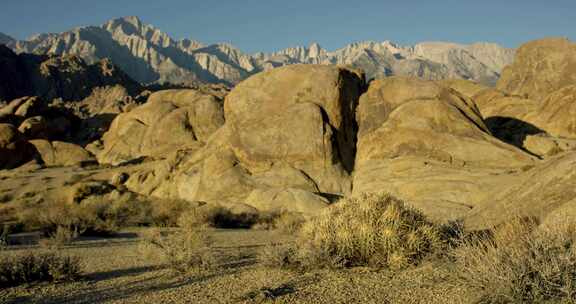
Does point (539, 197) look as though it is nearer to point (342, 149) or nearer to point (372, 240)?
point (372, 240)

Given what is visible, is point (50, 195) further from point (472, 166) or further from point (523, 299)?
point (523, 299)

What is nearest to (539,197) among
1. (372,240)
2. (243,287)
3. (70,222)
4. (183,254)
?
(372,240)

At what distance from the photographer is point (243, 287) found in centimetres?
748

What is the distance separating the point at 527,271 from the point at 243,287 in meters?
4.14

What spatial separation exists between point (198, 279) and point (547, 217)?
6045 mm

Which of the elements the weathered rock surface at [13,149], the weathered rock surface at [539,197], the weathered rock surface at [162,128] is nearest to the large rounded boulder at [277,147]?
the weathered rock surface at [162,128]

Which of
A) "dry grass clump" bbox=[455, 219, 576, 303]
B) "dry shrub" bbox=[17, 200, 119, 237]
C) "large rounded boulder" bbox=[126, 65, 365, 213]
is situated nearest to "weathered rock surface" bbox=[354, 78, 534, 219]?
"large rounded boulder" bbox=[126, 65, 365, 213]

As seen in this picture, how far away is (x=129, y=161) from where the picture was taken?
36844 millimetres

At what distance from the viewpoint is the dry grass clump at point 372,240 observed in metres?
8.00

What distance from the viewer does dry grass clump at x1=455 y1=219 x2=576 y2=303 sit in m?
5.42

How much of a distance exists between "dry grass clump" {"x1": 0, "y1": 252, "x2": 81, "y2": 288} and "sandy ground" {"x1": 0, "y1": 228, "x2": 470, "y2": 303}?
0.22 metres

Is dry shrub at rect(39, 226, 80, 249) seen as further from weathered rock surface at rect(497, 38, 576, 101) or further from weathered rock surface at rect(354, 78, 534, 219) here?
weathered rock surface at rect(497, 38, 576, 101)

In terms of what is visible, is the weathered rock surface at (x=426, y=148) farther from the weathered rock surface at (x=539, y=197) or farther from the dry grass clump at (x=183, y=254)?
the dry grass clump at (x=183, y=254)

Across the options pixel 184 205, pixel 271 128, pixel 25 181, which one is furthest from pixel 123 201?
pixel 25 181
